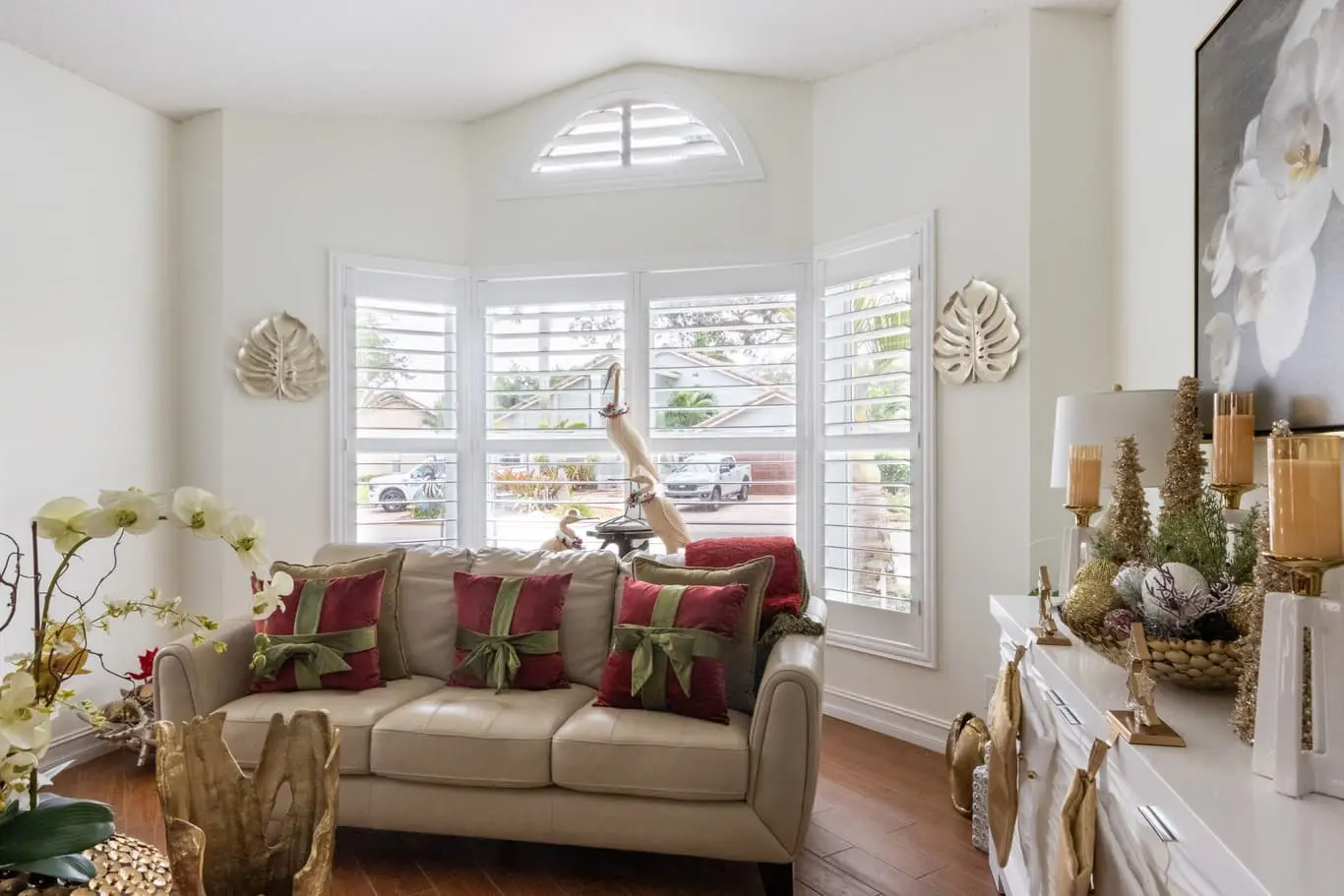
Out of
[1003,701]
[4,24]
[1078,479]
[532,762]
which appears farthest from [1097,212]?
[4,24]

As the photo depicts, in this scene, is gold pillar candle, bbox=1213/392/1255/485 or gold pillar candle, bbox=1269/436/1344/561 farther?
gold pillar candle, bbox=1213/392/1255/485

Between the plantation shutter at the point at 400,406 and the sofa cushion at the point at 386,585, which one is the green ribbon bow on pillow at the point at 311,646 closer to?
the sofa cushion at the point at 386,585

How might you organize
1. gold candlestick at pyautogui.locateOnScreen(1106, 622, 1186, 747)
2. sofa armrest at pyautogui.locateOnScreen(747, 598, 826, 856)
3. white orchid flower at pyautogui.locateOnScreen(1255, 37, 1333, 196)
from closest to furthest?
gold candlestick at pyautogui.locateOnScreen(1106, 622, 1186, 747), white orchid flower at pyautogui.locateOnScreen(1255, 37, 1333, 196), sofa armrest at pyautogui.locateOnScreen(747, 598, 826, 856)

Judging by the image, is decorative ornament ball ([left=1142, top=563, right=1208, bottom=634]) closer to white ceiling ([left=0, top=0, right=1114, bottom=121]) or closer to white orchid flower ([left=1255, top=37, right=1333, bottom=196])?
white orchid flower ([left=1255, top=37, right=1333, bottom=196])

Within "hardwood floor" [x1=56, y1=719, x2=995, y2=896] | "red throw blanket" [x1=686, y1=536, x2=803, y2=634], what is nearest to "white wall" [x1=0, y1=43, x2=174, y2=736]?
"hardwood floor" [x1=56, y1=719, x2=995, y2=896]

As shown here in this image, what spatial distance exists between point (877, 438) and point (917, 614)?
0.79 m

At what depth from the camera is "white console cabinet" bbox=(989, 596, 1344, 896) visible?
2.96 ft

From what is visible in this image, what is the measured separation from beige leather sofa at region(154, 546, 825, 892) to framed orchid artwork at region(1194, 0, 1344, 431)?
4.33 ft

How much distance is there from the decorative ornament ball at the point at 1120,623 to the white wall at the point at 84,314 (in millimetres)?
3734

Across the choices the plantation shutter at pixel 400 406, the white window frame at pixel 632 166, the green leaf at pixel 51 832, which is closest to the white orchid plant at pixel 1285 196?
the green leaf at pixel 51 832

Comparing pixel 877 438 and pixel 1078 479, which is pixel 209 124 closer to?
pixel 877 438

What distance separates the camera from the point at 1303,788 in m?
1.05

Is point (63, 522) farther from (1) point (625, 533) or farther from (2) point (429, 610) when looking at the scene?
(1) point (625, 533)

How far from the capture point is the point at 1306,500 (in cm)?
109
